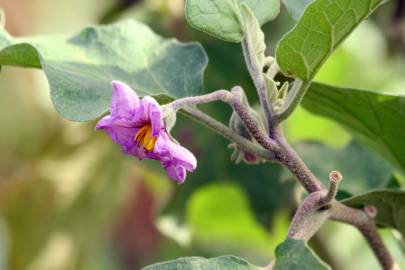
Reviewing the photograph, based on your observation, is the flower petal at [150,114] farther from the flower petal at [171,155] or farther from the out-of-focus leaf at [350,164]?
the out-of-focus leaf at [350,164]

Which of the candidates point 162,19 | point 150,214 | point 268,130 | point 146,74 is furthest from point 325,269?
point 150,214

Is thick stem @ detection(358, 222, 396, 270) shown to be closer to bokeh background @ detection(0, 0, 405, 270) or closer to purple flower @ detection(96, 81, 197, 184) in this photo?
purple flower @ detection(96, 81, 197, 184)

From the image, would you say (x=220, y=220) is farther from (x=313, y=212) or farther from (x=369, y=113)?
(x=313, y=212)

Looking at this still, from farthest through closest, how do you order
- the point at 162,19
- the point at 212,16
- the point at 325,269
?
the point at 162,19 → the point at 212,16 → the point at 325,269

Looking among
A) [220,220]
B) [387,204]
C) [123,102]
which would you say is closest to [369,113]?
[387,204]

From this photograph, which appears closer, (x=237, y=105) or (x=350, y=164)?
(x=237, y=105)

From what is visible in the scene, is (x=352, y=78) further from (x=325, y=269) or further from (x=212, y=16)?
(x=325, y=269)

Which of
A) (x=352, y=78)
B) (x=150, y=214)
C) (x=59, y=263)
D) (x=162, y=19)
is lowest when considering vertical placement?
(x=150, y=214)
